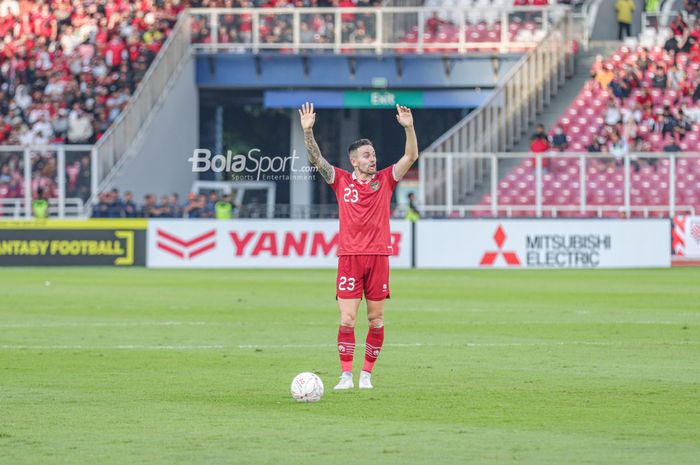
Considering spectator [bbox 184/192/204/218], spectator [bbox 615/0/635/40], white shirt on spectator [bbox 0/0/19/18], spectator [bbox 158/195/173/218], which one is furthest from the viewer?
white shirt on spectator [bbox 0/0/19/18]

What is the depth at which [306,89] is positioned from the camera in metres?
49.5

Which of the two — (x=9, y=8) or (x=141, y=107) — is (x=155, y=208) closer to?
(x=141, y=107)

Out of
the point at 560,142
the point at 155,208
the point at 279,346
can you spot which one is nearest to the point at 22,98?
the point at 155,208

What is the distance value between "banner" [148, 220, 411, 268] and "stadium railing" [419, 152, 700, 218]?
3.72 metres

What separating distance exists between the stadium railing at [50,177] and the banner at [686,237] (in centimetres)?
1520

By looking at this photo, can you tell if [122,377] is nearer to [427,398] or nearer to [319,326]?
[427,398]

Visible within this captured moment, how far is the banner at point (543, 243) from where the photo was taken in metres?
36.0

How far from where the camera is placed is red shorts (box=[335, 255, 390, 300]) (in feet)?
42.0

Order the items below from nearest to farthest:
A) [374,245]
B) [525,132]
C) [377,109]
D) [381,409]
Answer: [381,409]
[374,245]
[525,132]
[377,109]

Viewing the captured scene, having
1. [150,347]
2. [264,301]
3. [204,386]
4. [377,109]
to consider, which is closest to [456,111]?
[377,109]

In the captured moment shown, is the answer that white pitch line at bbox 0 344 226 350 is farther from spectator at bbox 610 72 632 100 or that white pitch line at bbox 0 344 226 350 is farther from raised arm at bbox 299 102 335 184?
spectator at bbox 610 72 632 100

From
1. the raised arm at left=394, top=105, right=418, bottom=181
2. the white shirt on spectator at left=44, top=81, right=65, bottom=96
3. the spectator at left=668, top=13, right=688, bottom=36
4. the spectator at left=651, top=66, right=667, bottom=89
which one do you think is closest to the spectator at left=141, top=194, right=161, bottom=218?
the white shirt on spectator at left=44, top=81, right=65, bottom=96

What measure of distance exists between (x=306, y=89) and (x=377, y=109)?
4837 mm

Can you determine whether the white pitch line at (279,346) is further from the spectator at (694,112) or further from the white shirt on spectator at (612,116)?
the spectator at (694,112)
